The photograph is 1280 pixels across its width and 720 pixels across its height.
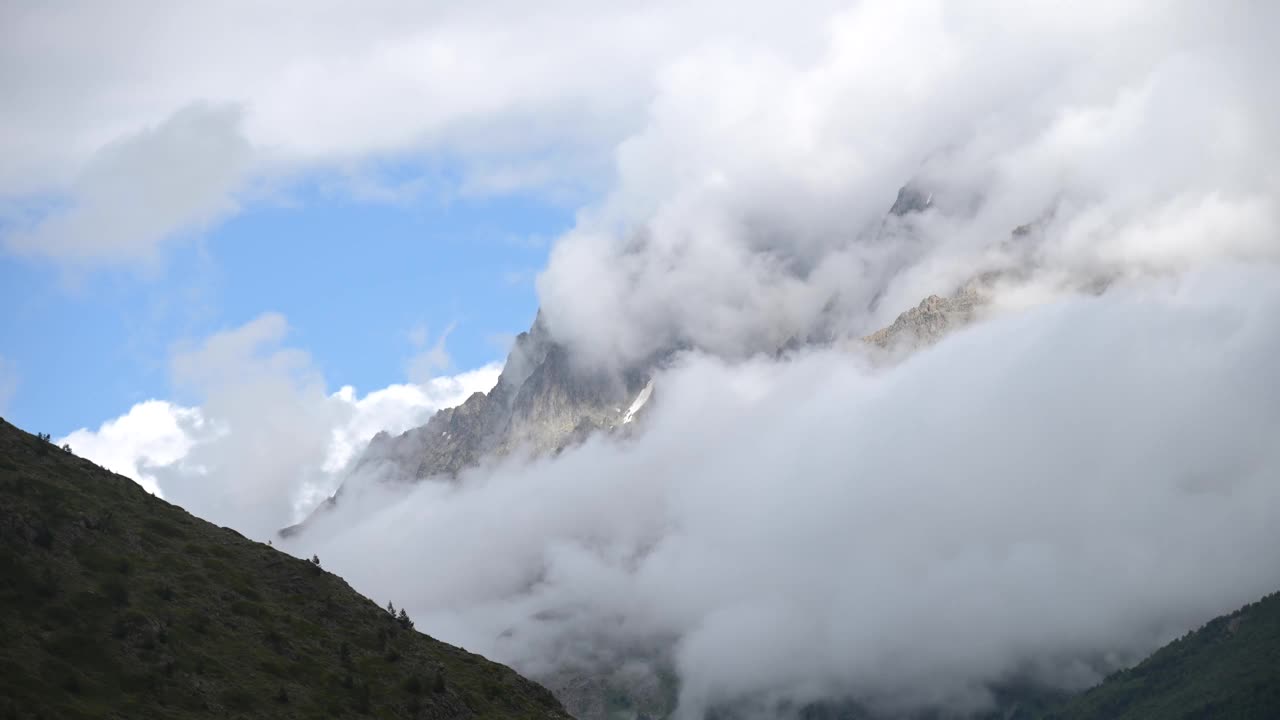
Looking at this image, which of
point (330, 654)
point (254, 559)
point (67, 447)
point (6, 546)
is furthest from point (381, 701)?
point (67, 447)

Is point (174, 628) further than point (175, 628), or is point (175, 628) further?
point (175, 628)

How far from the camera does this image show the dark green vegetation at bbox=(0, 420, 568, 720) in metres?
96.3

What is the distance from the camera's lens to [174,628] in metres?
108

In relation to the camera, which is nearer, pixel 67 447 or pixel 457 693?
pixel 457 693

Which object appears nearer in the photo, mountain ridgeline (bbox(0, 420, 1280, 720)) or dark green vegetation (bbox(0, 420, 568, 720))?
mountain ridgeline (bbox(0, 420, 1280, 720))

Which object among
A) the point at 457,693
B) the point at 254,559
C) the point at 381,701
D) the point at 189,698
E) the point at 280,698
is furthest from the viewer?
the point at 254,559

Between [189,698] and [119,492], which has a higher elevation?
[119,492]

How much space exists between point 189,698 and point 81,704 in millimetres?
10348

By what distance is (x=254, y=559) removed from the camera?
13262 centimetres

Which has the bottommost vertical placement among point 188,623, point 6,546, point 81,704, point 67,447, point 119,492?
point 81,704

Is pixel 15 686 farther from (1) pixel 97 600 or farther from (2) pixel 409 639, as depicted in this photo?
(2) pixel 409 639

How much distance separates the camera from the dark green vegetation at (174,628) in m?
96.3

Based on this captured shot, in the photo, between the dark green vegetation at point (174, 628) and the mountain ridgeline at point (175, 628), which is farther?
the dark green vegetation at point (174, 628)

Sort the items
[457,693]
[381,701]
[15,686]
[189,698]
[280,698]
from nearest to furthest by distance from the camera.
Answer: [15,686] → [189,698] → [280,698] → [381,701] → [457,693]
